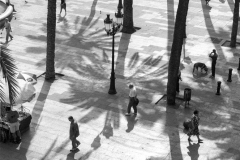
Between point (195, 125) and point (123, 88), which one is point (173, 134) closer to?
point (195, 125)

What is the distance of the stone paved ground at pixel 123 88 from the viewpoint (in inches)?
811

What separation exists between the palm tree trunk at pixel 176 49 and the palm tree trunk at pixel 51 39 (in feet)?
20.8

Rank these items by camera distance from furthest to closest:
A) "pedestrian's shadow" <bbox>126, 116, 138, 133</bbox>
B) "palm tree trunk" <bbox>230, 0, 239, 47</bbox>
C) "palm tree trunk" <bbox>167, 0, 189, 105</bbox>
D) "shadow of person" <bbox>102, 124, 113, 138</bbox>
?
1. "palm tree trunk" <bbox>230, 0, 239, 47</bbox>
2. "palm tree trunk" <bbox>167, 0, 189, 105</bbox>
3. "pedestrian's shadow" <bbox>126, 116, 138, 133</bbox>
4. "shadow of person" <bbox>102, 124, 113, 138</bbox>

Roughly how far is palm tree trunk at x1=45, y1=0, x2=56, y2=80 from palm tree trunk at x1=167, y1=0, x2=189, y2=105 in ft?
20.8

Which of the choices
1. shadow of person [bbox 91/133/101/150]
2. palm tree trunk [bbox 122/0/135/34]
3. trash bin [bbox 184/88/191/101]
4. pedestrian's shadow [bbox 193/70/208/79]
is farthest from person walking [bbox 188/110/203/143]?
palm tree trunk [bbox 122/0/135/34]

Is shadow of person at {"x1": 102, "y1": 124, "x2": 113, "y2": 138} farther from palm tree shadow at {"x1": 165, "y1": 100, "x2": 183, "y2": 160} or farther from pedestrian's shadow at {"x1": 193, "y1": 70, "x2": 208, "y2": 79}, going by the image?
pedestrian's shadow at {"x1": 193, "y1": 70, "x2": 208, "y2": 79}

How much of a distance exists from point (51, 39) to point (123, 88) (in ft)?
14.7

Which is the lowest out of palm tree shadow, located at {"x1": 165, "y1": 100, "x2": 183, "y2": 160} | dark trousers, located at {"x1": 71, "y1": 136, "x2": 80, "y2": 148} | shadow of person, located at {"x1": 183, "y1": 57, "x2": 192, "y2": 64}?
palm tree shadow, located at {"x1": 165, "y1": 100, "x2": 183, "y2": 160}

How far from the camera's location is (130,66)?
95.0ft

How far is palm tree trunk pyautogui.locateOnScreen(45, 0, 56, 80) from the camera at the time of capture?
26.3 metres

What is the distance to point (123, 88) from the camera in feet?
85.9

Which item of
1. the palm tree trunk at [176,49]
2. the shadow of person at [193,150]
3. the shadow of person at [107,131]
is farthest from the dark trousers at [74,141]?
the palm tree trunk at [176,49]

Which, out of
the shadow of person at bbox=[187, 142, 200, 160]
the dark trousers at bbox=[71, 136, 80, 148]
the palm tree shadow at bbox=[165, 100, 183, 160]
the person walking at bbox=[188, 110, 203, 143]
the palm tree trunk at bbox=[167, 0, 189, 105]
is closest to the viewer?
the dark trousers at bbox=[71, 136, 80, 148]

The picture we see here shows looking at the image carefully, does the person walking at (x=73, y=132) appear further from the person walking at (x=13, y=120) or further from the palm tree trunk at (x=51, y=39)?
the palm tree trunk at (x=51, y=39)
